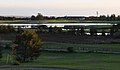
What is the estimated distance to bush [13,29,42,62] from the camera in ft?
237

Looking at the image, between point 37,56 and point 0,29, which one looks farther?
point 0,29

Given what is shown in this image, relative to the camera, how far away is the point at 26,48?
72812 millimetres

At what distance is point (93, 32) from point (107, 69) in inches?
4000

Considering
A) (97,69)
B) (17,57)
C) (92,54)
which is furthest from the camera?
(92,54)

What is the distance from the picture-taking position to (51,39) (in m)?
128

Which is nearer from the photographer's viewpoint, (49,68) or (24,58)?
(49,68)

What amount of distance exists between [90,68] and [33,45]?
20634 mm

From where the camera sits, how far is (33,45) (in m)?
73.6

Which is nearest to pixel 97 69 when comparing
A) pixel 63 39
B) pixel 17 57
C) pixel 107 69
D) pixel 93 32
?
pixel 107 69

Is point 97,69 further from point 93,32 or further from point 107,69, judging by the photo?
point 93,32

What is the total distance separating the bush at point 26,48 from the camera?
237 ft

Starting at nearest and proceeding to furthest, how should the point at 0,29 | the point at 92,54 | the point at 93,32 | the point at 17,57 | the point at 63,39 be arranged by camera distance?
the point at 17,57 < the point at 92,54 < the point at 63,39 < the point at 93,32 < the point at 0,29

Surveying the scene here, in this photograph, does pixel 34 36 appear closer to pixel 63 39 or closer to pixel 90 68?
pixel 90 68

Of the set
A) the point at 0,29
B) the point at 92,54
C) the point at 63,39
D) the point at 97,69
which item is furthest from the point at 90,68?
the point at 0,29
